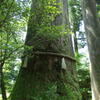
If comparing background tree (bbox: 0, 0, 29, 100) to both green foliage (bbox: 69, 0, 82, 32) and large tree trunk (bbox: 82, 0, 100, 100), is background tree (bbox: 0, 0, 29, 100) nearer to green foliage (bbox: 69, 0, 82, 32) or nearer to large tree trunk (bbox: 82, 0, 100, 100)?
large tree trunk (bbox: 82, 0, 100, 100)

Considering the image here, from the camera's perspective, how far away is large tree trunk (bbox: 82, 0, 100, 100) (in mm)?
3438

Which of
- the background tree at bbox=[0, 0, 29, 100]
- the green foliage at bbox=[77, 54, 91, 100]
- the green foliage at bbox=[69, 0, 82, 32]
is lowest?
the green foliage at bbox=[77, 54, 91, 100]

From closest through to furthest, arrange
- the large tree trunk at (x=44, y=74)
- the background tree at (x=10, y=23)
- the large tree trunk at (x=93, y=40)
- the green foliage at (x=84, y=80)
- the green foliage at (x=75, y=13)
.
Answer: the background tree at (x=10, y=23), the large tree trunk at (x=93, y=40), the large tree trunk at (x=44, y=74), the green foliage at (x=84, y=80), the green foliage at (x=75, y=13)

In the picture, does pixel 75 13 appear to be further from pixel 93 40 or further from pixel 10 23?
pixel 10 23

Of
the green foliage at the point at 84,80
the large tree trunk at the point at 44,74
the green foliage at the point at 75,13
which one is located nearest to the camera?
the large tree trunk at the point at 44,74

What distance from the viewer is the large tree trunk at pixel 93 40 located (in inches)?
135

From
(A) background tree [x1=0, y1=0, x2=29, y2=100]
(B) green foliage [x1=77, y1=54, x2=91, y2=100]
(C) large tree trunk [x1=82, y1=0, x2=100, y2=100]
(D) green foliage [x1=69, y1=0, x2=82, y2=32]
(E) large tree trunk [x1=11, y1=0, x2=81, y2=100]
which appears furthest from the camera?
(D) green foliage [x1=69, y1=0, x2=82, y2=32]

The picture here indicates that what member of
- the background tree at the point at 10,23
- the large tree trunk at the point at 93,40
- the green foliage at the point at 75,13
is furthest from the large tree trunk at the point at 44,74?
the green foliage at the point at 75,13

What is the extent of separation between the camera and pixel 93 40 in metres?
3.66

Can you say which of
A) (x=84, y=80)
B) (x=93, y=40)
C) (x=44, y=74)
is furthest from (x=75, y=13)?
(x=44, y=74)

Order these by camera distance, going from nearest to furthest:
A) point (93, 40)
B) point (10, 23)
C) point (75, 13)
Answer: point (10, 23) < point (93, 40) < point (75, 13)

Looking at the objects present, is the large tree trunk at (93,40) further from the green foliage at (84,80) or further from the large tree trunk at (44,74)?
the green foliage at (84,80)

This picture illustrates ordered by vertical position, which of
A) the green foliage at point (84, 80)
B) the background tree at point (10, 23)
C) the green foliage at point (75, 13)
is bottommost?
the green foliage at point (84, 80)

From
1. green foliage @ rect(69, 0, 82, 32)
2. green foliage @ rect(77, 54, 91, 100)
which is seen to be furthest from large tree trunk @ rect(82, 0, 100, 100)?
green foliage @ rect(69, 0, 82, 32)
